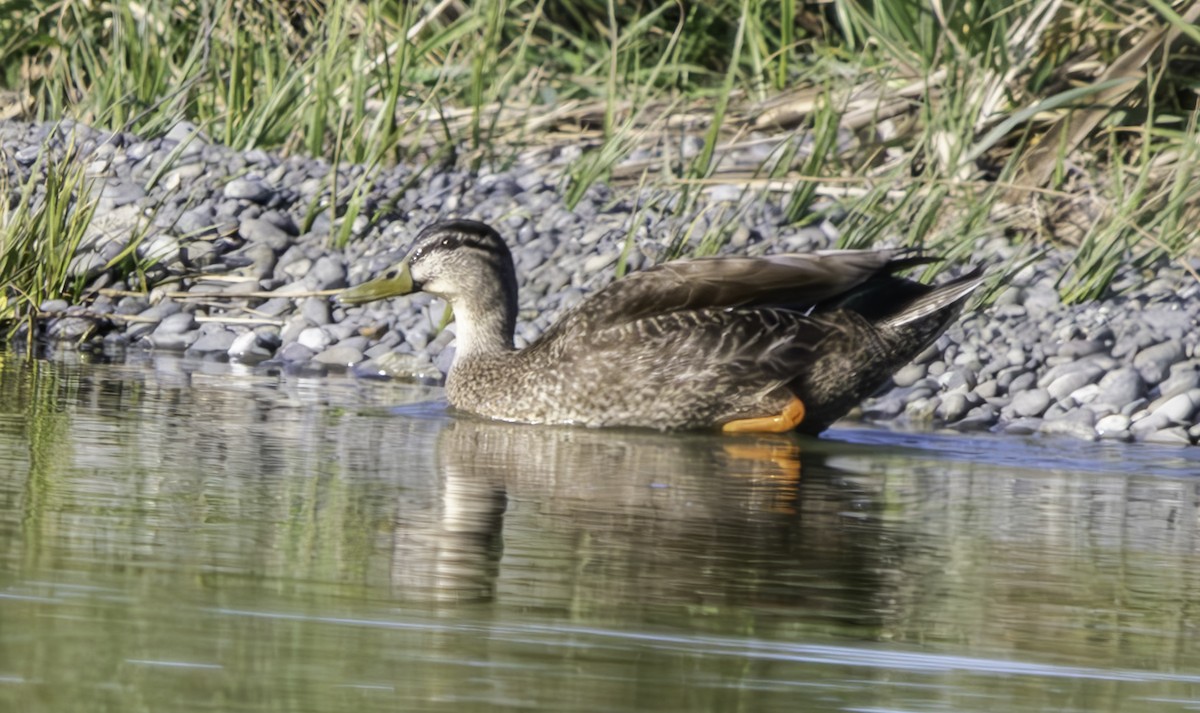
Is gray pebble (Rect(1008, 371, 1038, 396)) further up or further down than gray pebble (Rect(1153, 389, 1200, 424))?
further up

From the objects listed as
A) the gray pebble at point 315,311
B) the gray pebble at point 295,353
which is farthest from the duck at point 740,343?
the gray pebble at point 315,311

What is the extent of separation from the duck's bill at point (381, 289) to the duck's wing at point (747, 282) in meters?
1.15

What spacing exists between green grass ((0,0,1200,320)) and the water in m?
3.22

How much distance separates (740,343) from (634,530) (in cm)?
292

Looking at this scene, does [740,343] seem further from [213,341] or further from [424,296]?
[213,341]

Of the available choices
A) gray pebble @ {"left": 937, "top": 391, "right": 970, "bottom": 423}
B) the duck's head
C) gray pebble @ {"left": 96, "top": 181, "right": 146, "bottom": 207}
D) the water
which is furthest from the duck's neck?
gray pebble @ {"left": 96, "top": 181, "right": 146, "bottom": 207}

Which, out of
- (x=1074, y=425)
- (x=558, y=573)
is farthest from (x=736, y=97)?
(x=558, y=573)

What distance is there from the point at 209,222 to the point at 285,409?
139 inches

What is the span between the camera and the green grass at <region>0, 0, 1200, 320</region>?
9555mm

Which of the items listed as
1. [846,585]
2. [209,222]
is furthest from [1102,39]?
[846,585]

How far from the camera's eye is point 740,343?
23.5 feet

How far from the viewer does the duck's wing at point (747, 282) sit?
23.2 ft

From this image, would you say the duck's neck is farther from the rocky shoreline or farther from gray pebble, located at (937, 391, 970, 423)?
gray pebble, located at (937, 391, 970, 423)

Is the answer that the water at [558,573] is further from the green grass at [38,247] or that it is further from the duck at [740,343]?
the green grass at [38,247]
